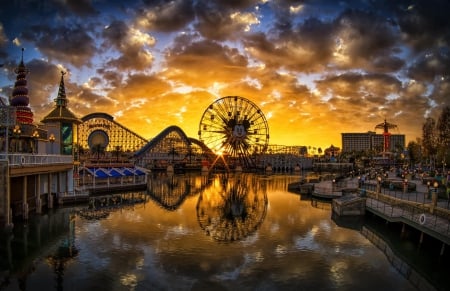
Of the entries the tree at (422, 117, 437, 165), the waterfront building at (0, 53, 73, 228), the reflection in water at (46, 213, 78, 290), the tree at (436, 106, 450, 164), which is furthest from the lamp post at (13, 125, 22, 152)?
the tree at (422, 117, 437, 165)

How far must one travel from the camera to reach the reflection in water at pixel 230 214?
27156 mm

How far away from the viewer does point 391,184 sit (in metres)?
38.1

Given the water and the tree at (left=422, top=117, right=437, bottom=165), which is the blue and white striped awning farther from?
the tree at (left=422, top=117, right=437, bottom=165)

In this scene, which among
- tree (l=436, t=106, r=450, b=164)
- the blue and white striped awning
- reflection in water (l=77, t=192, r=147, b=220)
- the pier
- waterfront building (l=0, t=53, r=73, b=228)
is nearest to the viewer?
the pier

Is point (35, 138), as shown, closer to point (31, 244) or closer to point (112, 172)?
point (112, 172)

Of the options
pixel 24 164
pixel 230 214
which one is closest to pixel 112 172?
pixel 230 214

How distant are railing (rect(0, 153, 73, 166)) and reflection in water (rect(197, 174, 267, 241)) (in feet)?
44.7

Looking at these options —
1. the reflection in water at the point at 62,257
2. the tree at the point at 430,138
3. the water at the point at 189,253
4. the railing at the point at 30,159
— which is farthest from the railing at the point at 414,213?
the tree at the point at 430,138

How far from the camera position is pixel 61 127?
4197 centimetres

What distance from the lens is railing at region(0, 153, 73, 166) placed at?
971 inches

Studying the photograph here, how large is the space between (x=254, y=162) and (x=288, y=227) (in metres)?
95.3

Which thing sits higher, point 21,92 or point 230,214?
point 21,92

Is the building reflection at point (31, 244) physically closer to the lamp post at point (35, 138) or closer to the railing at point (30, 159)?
the railing at point (30, 159)

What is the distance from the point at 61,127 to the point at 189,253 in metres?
27.8
